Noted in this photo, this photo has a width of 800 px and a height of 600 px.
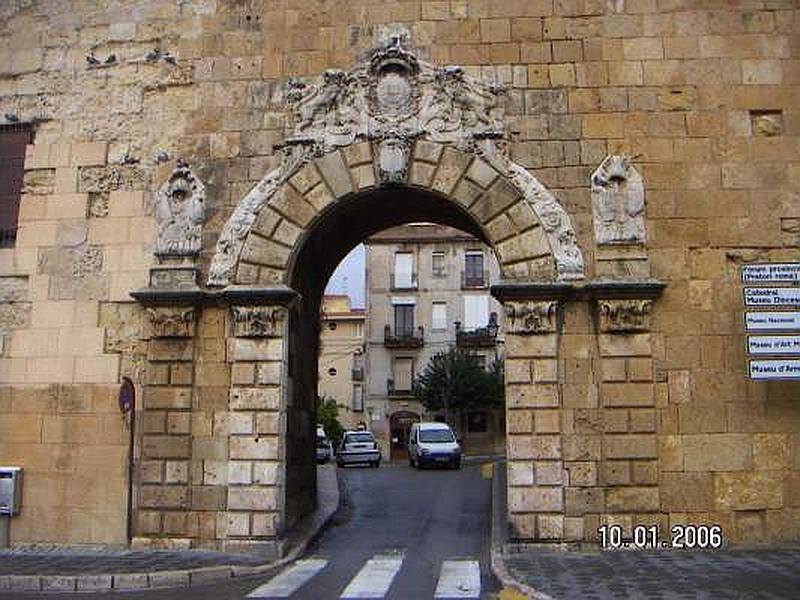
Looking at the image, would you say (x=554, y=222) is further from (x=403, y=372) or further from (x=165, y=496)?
→ (x=403, y=372)

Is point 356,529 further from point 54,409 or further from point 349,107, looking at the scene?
point 349,107

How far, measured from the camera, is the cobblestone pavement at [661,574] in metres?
6.48

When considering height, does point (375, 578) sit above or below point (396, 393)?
below

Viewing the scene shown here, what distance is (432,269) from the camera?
39219mm

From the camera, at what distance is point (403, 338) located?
39281 millimetres

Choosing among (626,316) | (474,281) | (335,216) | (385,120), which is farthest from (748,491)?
(474,281)

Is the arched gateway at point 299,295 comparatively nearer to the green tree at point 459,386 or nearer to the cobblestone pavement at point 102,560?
the cobblestone pavement at point 102,560

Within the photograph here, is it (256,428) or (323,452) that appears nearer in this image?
(256,428)

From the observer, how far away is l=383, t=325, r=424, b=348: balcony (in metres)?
39.2

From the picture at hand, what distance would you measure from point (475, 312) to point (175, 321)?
30149mm

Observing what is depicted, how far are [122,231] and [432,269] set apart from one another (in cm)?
2920

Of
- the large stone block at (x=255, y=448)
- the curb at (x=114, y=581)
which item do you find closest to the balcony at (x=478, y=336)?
the large stone block at (x=255, y=448)

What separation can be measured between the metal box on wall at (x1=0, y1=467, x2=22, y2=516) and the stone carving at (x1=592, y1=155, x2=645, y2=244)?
24.1 ft
